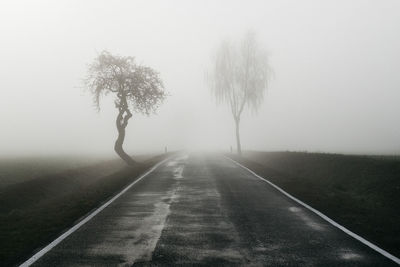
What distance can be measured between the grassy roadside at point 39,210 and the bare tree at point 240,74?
84.9ft

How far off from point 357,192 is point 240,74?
103ft

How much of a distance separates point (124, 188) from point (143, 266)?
1015 cm

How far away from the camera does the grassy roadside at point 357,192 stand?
369 inches

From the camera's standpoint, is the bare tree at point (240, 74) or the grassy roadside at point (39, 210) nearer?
the grassy roadside at point (39, 210)

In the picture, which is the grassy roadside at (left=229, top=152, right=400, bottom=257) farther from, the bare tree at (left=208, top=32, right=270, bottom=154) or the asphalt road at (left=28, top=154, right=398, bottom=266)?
the bare tree at (left=208, top=32, right=270, bottom=154)

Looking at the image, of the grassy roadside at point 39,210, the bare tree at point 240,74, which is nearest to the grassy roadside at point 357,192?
the grassy roadside at point 39,210

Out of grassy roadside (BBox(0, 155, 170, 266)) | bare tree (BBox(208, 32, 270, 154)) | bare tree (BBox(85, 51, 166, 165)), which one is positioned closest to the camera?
grassy roadside (BBox(0, 155, 170, 266))

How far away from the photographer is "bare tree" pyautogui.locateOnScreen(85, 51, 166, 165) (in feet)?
102

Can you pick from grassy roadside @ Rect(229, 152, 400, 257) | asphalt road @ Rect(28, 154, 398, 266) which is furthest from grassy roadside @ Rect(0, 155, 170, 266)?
grassy roadside @ Rect(229, 152, 400, 257)

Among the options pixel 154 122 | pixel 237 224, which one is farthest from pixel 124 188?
pixel 154 122

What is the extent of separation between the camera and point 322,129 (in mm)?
119500

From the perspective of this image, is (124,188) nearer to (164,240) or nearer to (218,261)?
(164,240)

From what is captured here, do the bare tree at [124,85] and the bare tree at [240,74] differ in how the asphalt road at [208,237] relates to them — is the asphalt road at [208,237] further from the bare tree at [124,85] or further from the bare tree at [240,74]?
the bare tree at [240,74]

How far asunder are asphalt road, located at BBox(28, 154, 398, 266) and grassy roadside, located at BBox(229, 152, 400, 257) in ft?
2.60
